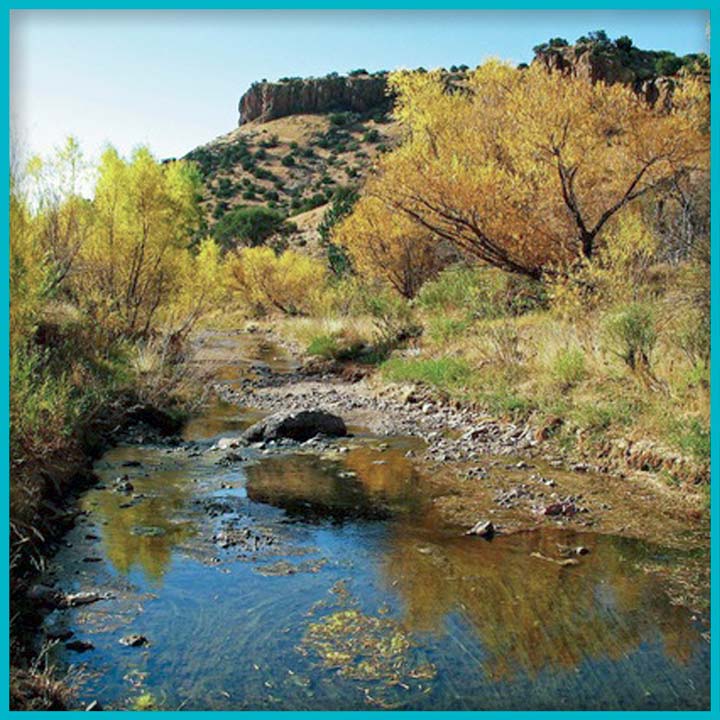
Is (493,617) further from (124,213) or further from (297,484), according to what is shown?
(124,213)

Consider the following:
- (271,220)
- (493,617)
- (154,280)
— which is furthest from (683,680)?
(271,220)

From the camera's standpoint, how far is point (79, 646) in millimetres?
5012

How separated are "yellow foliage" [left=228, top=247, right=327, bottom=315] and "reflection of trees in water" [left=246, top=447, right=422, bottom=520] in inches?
888

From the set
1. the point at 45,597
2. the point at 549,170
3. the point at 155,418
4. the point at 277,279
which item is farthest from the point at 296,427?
the point at 277,279

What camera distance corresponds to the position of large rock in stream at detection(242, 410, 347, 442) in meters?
11.5

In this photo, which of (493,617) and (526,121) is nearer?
(493,617)

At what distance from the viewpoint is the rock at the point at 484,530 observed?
7.17 metres

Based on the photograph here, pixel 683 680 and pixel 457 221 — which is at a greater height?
pixel 457 221

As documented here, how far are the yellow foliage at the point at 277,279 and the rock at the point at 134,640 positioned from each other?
2755cm

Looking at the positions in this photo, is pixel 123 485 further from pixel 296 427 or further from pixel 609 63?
pixel 609 63

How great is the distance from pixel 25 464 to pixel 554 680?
5.32m

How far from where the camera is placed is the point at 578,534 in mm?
7215

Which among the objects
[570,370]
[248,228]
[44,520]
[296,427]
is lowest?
[44,520]

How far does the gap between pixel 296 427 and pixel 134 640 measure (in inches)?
261
